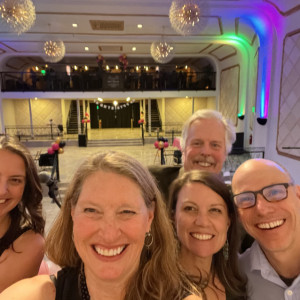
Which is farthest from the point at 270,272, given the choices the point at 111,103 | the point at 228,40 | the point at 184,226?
the point at 111,103

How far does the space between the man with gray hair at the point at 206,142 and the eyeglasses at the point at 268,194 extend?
0.85 metres

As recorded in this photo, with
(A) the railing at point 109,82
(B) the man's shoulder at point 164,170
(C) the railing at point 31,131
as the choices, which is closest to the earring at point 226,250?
(B) the man's shoulder at point 164,170

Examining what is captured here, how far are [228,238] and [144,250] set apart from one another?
1.89ft

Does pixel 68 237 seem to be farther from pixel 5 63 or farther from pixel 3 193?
pixel 5 63

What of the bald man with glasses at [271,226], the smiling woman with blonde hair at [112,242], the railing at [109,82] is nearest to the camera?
the smiling woman with blonde hair at [112,242]

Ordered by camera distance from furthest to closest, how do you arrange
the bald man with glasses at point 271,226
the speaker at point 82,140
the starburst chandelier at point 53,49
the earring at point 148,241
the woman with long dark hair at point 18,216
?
the speaker at point 82,140 < the starburst chandelier at point 53,49 < the woman with long dark hair at point 18,216 < the bald man with glasses at point 271,226 < the earring at point 148,241

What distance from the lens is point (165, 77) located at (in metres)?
14.9

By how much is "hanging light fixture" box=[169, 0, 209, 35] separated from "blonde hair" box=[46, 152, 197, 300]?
3.76 meters

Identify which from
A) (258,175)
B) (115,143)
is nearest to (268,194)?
(258,175)

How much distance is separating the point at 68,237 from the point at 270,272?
0.97 metres

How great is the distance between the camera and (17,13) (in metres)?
3.81

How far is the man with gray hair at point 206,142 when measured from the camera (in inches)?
85.4

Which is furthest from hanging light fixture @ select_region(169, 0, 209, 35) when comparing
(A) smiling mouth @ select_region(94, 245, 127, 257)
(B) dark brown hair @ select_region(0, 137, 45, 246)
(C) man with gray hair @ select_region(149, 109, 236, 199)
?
(A) smiling mouth @ select_region(94, 245, 127, 257)

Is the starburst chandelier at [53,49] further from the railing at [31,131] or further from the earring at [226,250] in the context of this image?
the railing at [31,131]
